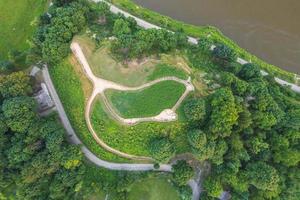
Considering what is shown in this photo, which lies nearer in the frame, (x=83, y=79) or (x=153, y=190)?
(x=83, y=79)

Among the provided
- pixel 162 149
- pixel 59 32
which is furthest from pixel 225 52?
pixel 59 32

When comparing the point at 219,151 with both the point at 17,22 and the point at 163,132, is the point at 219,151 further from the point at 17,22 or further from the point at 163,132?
the point at 17,22

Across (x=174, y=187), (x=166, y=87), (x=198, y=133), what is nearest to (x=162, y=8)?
(x=166, y=87)

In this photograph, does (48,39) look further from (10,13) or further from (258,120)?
(258,120)

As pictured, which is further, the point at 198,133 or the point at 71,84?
the point at 71,84

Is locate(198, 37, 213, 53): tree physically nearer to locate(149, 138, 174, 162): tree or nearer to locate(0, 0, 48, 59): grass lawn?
locate(149, 138, 174, 162): tree

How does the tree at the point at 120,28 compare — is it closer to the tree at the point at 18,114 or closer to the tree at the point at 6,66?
the tree at the point at 18,114
